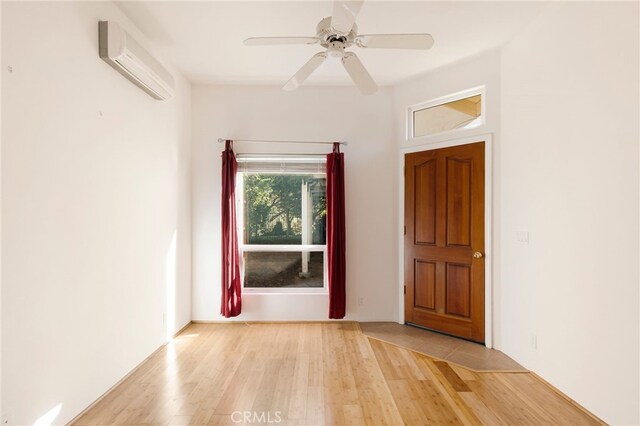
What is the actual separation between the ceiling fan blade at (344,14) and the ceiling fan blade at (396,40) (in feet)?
0.55

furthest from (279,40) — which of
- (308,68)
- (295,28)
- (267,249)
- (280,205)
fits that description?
(267,249)

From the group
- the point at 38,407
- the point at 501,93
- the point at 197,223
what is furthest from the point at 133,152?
the point at 501,93

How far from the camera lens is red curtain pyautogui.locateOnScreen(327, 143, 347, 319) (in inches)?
144

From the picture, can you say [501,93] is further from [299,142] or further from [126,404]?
[126,404]

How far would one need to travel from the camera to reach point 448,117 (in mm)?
3439

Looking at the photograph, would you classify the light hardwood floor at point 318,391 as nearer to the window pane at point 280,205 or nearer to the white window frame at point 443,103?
the window pane at point 280,205

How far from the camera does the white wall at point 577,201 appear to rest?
182 centimetres

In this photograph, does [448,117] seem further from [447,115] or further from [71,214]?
[71,214]

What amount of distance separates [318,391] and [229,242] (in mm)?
1927

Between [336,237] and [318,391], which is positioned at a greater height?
[336,237]

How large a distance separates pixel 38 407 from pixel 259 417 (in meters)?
1.20

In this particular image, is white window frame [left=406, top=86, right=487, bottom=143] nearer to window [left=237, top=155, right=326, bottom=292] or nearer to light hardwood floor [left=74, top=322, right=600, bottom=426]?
window [left=237, top=155, right=326, bottom=292]

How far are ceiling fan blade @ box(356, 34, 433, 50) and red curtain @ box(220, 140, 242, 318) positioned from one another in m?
2.20
